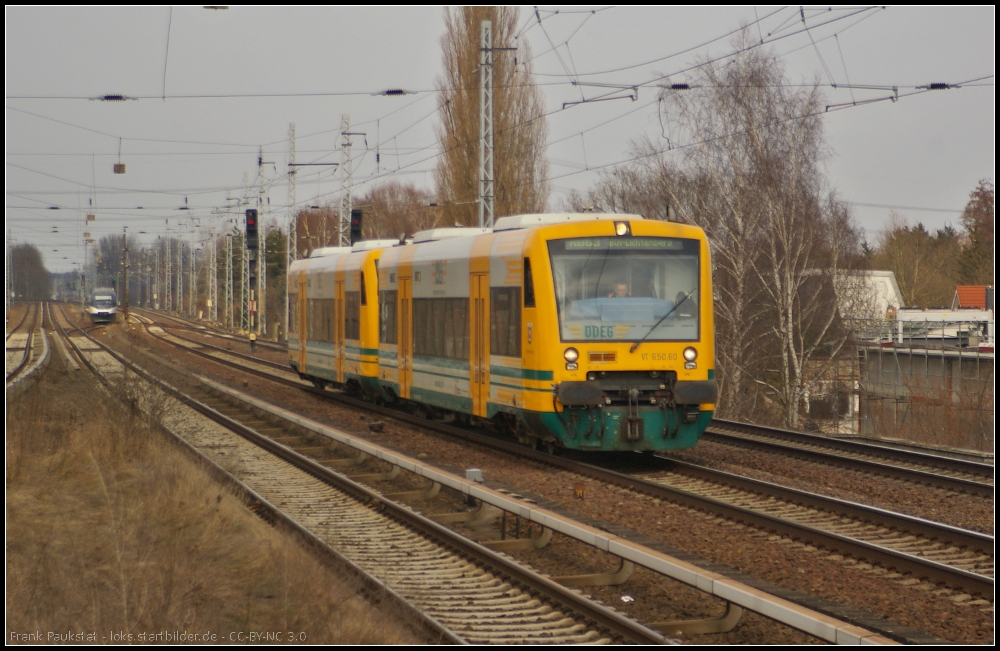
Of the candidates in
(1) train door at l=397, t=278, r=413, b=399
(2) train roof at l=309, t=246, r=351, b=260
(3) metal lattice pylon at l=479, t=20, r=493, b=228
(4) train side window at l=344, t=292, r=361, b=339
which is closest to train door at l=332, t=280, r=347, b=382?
(4) train side window at l=344, t=292, r=361, b=339

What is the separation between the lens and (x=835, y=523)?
10.0m

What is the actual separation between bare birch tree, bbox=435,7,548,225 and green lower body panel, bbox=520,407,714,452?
85.0 ft

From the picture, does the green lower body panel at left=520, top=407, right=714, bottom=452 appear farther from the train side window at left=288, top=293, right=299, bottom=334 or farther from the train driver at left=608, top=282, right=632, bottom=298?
the train side window at left=288, top=293, right=299, bottom=334

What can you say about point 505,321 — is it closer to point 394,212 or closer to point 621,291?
point 621,291

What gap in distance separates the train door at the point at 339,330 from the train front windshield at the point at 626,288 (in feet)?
36.3

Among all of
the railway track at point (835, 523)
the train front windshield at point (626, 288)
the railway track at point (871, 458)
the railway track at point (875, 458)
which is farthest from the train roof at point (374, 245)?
the railway track at point (835, 523)

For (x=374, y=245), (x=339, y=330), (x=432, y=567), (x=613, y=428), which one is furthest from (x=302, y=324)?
(x=432, y=567)

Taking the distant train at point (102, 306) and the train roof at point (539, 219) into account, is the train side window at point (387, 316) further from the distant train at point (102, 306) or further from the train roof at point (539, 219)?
the distant train at point (102, 306)

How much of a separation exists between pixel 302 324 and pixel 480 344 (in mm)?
13176

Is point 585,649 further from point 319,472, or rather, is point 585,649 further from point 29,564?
point 319,472

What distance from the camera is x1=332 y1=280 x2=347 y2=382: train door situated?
76.7 feet

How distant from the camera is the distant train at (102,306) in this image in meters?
80.1

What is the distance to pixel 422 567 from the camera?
8.73 m

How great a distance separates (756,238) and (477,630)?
90.3 ft
